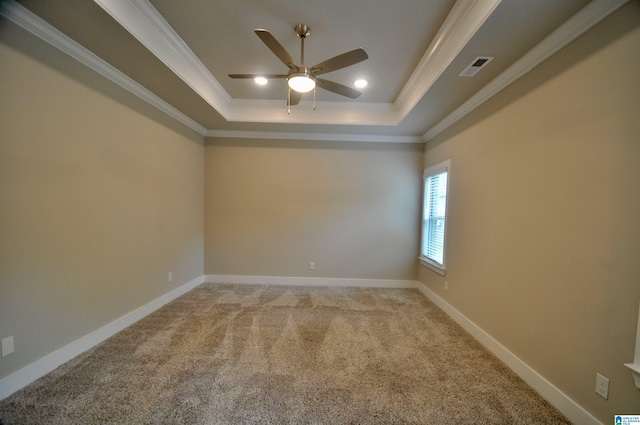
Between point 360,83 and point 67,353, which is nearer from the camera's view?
point 67,353

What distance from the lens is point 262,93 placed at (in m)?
3.35

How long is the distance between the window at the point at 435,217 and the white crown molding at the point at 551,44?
39.1 inches

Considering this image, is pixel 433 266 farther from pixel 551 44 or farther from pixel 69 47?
pixel 69 47

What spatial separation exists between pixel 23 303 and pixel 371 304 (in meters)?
3.38

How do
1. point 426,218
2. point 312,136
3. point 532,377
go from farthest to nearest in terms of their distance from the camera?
1. point 312,136
2. point 426,218
3. point 532,377

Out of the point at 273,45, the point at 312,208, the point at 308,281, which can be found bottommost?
the point at 308,281

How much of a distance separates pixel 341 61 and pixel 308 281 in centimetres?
336

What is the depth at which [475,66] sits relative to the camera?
2.11 m

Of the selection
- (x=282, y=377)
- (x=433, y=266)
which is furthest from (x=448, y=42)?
(x=282, y=377)

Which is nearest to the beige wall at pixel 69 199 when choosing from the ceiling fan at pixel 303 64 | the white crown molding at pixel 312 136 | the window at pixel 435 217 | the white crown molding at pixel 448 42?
the white crown molding at pixel 312 136

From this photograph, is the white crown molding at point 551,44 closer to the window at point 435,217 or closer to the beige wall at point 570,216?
the beige wall at point 570,216

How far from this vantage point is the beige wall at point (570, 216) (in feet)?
4.30

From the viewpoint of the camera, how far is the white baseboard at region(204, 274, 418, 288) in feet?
13.6

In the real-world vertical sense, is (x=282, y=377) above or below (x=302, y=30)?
below
